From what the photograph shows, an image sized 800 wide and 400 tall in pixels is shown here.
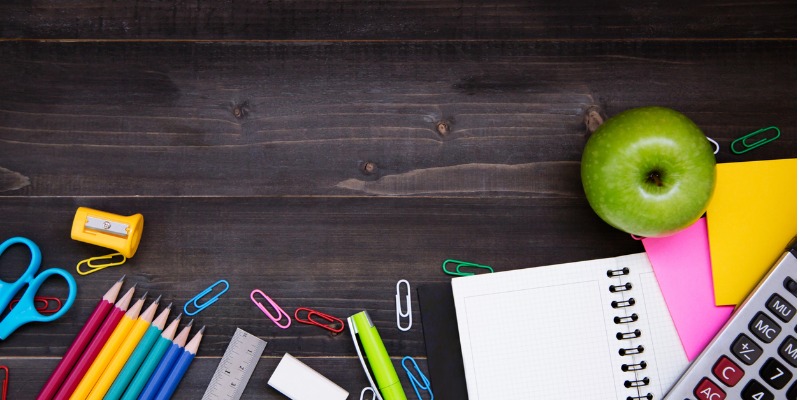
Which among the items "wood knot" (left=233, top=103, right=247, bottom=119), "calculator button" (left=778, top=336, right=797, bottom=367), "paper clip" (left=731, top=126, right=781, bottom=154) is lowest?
"calculator button" (left=778, top=336, right=797, bottom=367)

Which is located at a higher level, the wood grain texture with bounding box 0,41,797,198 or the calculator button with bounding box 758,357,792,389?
the wood grain texture with bounding box 0,41,797,198

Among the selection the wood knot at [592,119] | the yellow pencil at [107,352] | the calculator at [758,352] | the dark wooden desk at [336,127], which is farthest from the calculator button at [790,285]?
the yellow pencil at [107,352]

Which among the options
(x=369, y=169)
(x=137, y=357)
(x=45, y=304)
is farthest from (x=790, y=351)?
(x=45, y=304)

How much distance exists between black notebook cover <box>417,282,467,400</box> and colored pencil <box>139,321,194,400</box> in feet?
1.37

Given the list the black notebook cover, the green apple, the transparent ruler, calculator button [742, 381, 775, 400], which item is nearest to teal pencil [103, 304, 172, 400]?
the transparent ruler

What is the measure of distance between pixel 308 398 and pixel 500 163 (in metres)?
0.53

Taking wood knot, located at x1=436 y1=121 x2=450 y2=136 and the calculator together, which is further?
wood knot, located at x1=436 y1=121 x2=450 y2=136

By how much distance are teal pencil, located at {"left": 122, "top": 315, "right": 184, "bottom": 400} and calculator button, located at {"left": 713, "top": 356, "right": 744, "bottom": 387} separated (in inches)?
35.7

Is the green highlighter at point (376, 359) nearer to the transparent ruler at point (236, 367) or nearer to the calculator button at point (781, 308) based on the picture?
the transparent ruler at point (236, 367)

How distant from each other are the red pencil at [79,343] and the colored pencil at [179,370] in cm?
15

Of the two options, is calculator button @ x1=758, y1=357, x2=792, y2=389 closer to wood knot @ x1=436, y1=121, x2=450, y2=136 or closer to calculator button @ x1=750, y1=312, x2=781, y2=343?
calculator button @ x1=750, y1=312, x2=781, y2=343

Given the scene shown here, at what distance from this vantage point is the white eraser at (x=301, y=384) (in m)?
1.17

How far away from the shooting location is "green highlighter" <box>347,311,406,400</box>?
118 cm

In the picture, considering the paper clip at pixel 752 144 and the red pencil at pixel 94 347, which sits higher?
the paper clip at pixel 752 144
